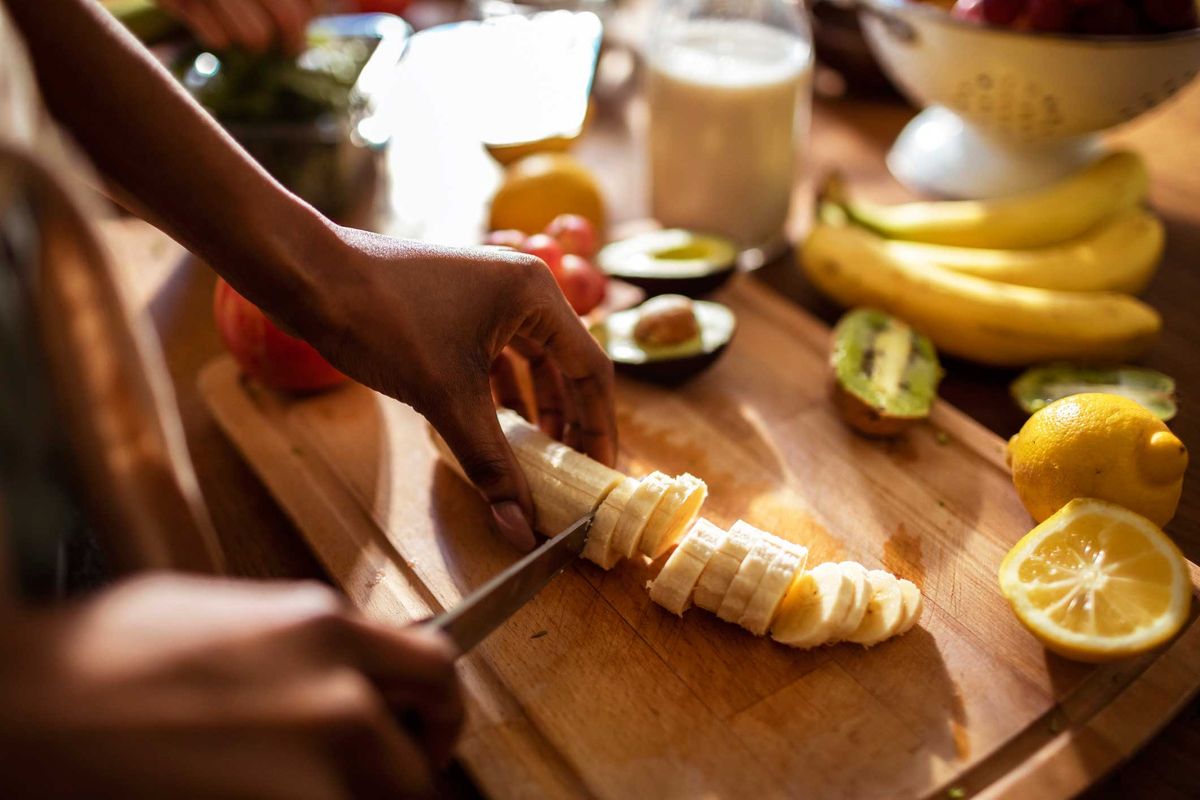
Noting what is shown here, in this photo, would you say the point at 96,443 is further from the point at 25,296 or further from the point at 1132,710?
the point at 1132,710

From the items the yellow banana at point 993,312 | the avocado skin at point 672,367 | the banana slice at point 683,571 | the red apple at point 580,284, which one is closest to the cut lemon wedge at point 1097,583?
the banana slice at point 683,571

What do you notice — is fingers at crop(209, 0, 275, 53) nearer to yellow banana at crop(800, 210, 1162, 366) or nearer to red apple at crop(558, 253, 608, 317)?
red apple at crop(558, 253, 608, 317)

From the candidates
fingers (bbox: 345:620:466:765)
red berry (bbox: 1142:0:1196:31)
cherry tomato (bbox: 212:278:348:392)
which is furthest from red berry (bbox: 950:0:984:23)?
fingers (bbox: 345:620:466:765)

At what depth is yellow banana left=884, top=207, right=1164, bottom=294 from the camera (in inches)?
76.1

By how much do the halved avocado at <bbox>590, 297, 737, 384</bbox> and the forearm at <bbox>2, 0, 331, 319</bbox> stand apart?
0.75 metres

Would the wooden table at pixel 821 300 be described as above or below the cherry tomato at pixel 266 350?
below

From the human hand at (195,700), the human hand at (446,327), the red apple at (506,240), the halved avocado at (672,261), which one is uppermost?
the human hand at (195,700)

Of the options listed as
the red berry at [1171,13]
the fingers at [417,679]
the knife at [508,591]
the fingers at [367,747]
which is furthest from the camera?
the red berry at [1171,13]

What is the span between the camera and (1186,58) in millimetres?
1895

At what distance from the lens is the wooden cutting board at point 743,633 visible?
1.18 metres

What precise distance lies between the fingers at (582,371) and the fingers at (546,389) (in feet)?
0.20

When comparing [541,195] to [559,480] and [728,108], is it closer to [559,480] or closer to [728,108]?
[728,108]

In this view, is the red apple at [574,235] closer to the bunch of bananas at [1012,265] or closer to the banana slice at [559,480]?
the bunch of bananas at [1012,265]

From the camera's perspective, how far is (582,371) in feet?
4.92
